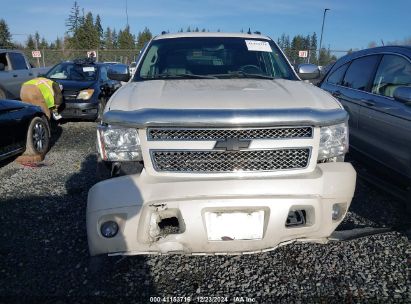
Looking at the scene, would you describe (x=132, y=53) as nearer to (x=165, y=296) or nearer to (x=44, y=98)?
(x=44, y=98)

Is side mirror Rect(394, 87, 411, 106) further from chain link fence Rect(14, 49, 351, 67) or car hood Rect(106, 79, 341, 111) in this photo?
chain link fence Rect(14, 49, 351, 67)

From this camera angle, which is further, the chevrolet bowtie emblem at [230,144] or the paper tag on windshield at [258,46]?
A: the paper tag on windshield at [258,46]

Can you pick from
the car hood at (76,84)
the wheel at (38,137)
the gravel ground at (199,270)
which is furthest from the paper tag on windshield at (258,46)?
the car hood at (76,84)

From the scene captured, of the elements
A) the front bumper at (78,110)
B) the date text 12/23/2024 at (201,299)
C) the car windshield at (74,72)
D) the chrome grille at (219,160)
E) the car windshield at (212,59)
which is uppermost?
the car windshield at (212,59)

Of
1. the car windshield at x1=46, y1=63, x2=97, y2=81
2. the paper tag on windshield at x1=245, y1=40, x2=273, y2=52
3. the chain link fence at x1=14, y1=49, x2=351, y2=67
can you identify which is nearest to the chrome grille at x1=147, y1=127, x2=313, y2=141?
the paper tag on windshield at x1=245, y1=40, x2=273, y2=52

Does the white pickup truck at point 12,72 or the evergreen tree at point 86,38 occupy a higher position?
the white pickup truck at point 12,72

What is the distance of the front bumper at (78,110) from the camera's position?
877 centimetres

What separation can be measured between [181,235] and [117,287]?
0.74 m

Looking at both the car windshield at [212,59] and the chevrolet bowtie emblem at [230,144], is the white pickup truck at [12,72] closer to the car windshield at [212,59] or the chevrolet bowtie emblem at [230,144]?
the car windshield at [212,59]

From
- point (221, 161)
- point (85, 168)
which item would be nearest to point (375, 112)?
point (221, 161)

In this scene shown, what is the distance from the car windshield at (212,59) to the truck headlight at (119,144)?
4.10 ft

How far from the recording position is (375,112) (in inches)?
166

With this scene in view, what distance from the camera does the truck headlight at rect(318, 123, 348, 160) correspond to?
2607mm

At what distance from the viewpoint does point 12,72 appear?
10484 millimetres
